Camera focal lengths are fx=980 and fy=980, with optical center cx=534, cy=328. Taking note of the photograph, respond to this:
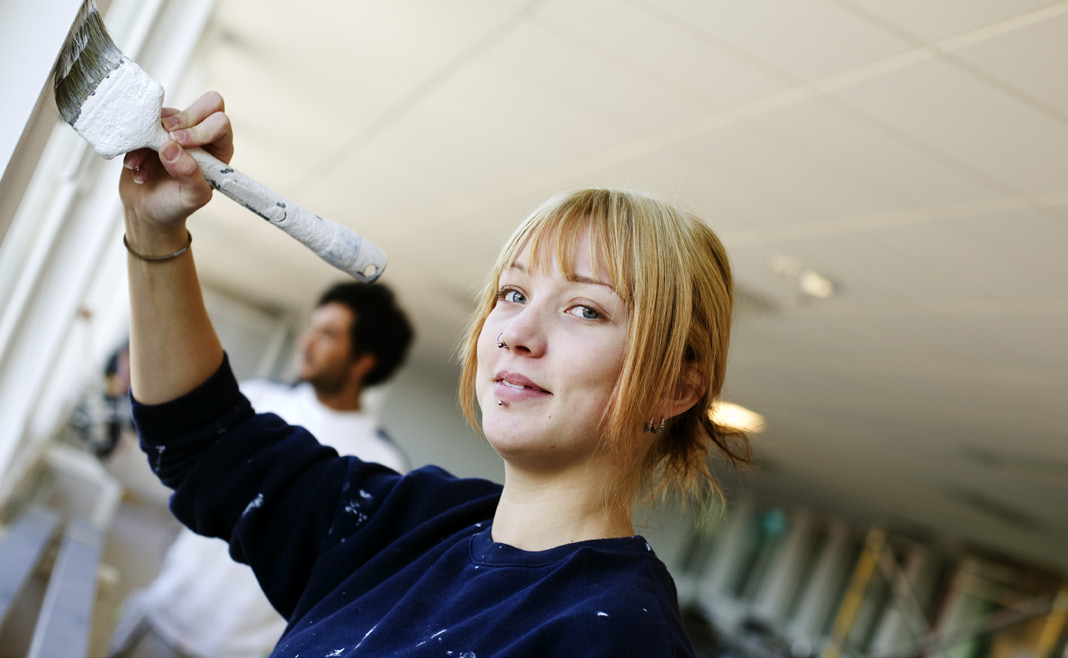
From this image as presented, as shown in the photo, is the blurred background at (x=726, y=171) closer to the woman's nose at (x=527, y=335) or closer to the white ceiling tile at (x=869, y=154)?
the white ceiling tile at (x=869, y=154)

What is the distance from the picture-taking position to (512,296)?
3.75 feet

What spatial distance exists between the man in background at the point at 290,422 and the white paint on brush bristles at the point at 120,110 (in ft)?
4.23

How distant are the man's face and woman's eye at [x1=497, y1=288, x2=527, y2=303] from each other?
1560 millimetres

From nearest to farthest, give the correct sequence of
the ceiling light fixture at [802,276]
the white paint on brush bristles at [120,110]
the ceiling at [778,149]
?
the white paint on brush bristles at [120,110]
the ceiling at [778,149]
the ceiling light fixture at [802,276]

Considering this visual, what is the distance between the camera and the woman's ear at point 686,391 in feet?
3.61

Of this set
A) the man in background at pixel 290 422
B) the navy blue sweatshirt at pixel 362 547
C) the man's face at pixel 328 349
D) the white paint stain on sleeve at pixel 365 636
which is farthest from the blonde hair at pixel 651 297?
the man's face at pixel 328 349

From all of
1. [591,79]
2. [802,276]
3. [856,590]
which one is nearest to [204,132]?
[591,79]

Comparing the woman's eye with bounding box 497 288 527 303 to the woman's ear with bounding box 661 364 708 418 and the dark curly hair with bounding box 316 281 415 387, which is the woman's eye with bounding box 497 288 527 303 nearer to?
the woman's ear with bounding box 661 364 708 418

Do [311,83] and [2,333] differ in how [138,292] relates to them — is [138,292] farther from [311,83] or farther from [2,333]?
[311,83]

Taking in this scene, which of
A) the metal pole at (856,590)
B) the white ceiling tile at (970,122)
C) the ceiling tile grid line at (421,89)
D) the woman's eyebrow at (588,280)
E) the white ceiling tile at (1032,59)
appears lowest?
the metal pole at (856,590)

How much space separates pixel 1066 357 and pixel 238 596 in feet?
10.9

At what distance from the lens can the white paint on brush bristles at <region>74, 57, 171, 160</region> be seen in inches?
36.4

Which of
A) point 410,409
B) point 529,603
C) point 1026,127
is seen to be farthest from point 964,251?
point 410,409

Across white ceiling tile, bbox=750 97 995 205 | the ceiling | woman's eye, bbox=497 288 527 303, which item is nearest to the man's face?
the ceiling
